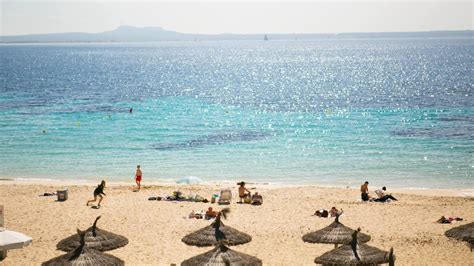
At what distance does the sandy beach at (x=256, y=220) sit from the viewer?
20.7 m

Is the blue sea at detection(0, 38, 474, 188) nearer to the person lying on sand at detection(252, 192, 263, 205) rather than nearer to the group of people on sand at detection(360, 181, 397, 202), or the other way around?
the group of people on sand at detection(360, 181, 397, 202)

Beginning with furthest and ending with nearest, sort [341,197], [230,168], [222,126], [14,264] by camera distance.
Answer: [222,126], [230,168], [341,197], [14,264]

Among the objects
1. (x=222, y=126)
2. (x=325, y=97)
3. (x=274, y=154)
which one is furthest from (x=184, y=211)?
(x=325, y=97)

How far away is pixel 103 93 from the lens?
88750 millimetres

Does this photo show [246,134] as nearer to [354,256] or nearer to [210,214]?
[210,214]

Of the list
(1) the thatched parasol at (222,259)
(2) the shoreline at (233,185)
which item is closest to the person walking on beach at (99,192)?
(2) the shoreline at (233,185)

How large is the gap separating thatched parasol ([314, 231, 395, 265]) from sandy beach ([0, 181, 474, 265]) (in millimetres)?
3771

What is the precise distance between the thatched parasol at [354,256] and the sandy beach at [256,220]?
3771 millimetres

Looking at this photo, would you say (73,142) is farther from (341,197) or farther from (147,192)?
(341,197)

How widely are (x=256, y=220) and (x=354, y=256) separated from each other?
368 inches

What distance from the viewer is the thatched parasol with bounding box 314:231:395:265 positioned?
15844mm

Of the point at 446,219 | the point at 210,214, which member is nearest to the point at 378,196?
the point at 446,219

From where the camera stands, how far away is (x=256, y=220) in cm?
2505

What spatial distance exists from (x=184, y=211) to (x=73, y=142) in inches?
963
